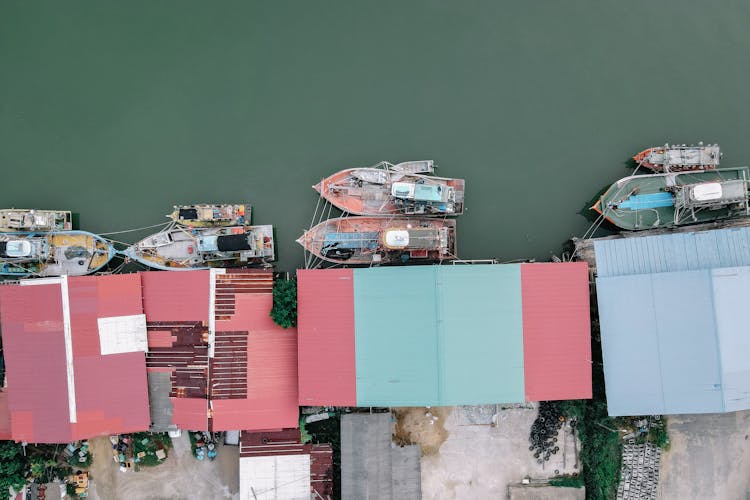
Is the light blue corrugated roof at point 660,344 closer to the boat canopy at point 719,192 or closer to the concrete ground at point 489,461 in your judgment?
the boat canopy at point 719,192

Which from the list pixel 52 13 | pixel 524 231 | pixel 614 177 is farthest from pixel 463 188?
pixel 52 13

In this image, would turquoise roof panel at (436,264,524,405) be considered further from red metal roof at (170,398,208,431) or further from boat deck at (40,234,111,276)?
boat deck at (40,234,111,276)

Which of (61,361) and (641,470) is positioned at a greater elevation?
(61,361)

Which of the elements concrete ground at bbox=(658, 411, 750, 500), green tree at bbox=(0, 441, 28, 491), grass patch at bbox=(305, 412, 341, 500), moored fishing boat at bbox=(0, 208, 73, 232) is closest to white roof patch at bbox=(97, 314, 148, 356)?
moored fishing boat at bbox=(0, 208, 73, 232)

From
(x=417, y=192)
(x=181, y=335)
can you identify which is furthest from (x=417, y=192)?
(x=181, y=335)

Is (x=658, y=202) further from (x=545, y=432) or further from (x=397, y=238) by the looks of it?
(x=397, y=238)
